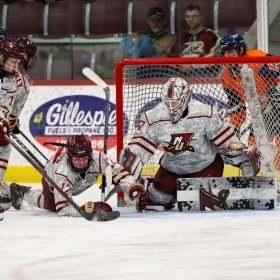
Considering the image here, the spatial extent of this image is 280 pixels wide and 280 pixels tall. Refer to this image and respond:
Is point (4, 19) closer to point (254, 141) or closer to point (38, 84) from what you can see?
point (38, 84)

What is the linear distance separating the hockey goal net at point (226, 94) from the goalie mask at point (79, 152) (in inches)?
25.6

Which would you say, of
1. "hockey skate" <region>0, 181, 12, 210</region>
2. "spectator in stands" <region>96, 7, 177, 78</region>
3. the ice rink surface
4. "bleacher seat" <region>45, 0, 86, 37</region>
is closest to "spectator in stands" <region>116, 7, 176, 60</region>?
"spectator in stands" <region>96, 7, 177, 78</region>

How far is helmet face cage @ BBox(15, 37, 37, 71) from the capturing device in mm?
6891

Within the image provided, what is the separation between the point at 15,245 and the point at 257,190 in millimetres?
1728

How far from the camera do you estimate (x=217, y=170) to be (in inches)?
267

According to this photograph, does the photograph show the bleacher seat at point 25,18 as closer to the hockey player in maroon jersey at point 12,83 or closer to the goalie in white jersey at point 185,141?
the hockey player in maroon jersey at point 12,83

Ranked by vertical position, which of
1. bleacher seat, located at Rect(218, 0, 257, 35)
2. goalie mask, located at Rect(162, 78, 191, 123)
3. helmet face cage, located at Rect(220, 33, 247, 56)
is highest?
bleacher seat, located at Rect(218, 0, 257, 35)

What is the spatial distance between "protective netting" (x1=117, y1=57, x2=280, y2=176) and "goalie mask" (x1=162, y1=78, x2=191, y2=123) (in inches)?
21.8

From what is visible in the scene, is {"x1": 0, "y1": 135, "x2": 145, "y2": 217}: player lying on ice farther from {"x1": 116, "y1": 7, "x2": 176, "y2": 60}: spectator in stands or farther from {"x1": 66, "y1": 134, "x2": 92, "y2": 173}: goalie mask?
{"x1": 116, "y1": 7, "x2": 176, "y2": 60}: spectator in stands

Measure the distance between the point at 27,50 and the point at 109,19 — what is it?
2533 millimetres

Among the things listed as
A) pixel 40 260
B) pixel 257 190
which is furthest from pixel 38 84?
pixel 40 260

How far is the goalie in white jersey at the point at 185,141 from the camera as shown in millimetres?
6543

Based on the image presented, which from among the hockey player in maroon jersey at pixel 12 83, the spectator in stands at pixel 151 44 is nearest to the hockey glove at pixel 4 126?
the hockey player in maroon jersey at pixel 12 83

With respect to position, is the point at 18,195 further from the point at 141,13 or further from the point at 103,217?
the point at 141,13
